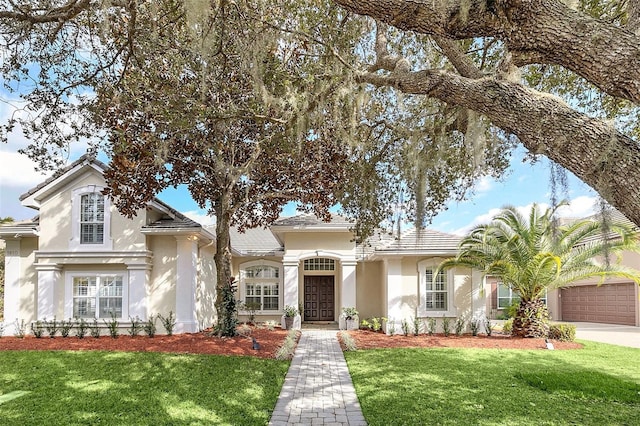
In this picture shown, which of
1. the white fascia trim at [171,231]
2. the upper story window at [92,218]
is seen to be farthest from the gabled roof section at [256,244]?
the upper story window at [92,218]

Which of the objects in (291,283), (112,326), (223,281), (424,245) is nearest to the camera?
(223,281)

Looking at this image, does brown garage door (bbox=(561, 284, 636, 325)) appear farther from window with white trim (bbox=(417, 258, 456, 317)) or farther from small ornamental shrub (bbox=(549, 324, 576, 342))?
window with white trim (bbox=(417, 258, 456, 317))

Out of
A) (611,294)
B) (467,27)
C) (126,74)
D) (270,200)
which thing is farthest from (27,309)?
(611,294)

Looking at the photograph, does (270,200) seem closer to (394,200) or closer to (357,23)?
(394,200)

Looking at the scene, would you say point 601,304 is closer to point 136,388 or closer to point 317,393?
point 317,393

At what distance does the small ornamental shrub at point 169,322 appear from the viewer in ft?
45.6

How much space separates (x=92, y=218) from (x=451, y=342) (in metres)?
12.1

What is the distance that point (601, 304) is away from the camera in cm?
2258

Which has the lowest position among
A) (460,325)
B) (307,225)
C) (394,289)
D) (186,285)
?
(460,325)

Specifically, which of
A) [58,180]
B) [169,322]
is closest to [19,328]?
[58,180]

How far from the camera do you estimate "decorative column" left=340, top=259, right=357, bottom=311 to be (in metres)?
16.7

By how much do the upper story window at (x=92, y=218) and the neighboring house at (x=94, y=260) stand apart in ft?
0.10

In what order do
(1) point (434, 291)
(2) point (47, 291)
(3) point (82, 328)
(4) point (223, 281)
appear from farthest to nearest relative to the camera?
(1) point (434, 291) → (2) point (47, 291) → (3) point (82, 328) → (4) point (223, 281)

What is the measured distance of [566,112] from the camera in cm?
352
